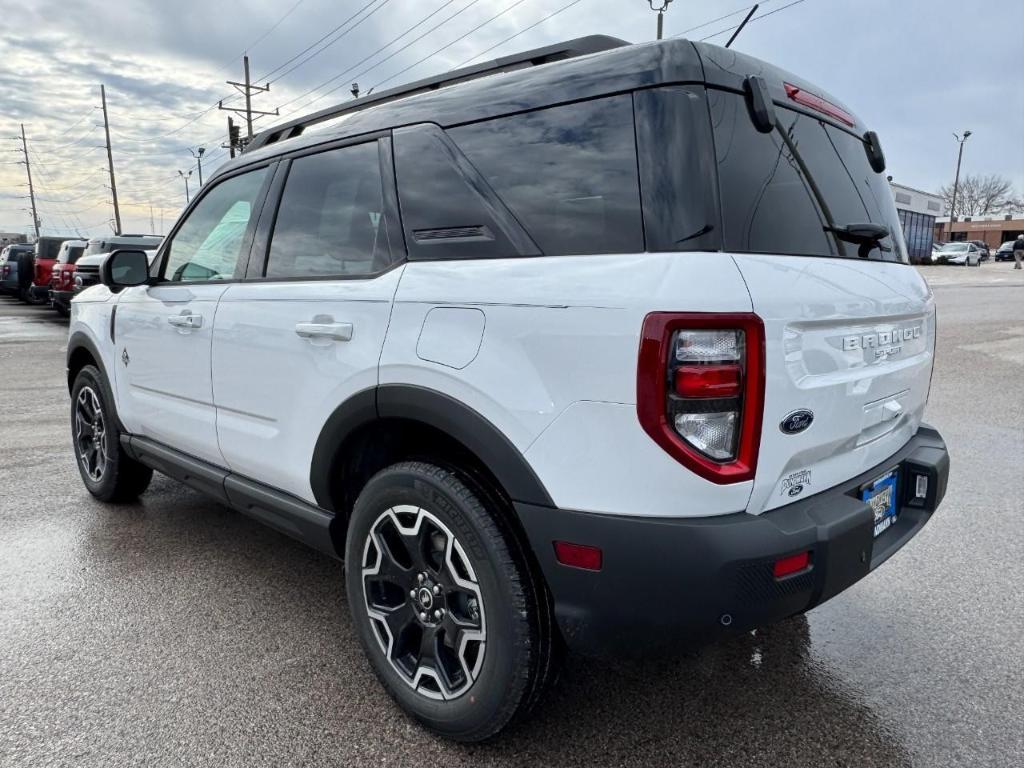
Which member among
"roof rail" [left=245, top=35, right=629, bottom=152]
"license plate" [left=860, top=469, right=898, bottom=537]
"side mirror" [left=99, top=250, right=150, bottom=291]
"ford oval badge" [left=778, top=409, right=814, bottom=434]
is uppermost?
"roof rail" [left=245, top=35, right=629, bottom=152]

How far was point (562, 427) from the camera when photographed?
1.80 metres

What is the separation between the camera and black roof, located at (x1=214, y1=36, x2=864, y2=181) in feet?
6.14

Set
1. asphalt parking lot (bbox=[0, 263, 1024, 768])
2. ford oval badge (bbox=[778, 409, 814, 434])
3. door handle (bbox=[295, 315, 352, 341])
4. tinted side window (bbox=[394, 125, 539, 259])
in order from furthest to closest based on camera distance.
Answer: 1. door handle (bbox=[295, 315, 352, 341])
2. asphalt parking lot (bbox=[0, 263, 1024, 768])
3. tinted side window (bbox=[394, 125, 539, 259])
4. ford oval badge (bbox=[778, 409, 814, 434])

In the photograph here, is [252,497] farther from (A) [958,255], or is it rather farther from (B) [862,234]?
(A) [958,255]

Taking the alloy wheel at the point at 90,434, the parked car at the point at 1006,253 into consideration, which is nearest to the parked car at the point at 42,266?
the alloy wheel at the point at 90,434

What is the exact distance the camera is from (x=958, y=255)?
45812 millimetres

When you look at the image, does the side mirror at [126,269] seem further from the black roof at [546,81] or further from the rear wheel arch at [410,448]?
the rear wheel arch at [410,448]

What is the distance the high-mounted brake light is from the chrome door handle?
2.43 m

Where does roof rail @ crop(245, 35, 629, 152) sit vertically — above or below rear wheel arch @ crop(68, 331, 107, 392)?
above

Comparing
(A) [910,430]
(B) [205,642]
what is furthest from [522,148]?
(B) [205,642]

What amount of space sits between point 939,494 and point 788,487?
1.01m

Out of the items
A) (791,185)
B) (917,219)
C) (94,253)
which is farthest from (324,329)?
(917,219)

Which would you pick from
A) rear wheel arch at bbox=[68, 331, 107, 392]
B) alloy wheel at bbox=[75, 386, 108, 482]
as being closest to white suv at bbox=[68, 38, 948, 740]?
rear wheel arch at bbox=[68, 331, 107, 392]

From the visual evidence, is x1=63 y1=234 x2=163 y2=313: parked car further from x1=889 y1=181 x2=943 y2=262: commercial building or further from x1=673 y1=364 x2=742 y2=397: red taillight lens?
x1=889 y1=181 x2=943 y2=262: commercial building
